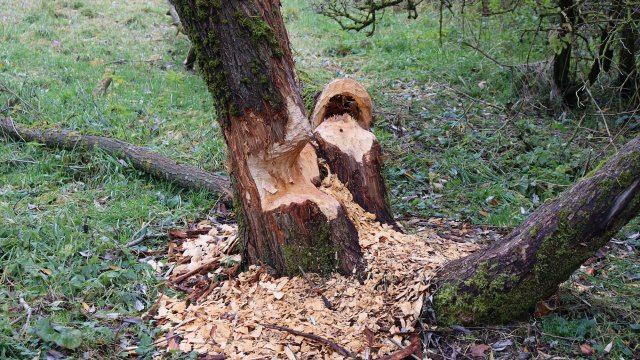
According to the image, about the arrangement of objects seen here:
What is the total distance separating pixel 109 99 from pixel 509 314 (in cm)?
516

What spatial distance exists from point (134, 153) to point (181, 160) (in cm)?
46

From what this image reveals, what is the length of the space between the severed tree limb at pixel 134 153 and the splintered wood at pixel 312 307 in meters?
1.23

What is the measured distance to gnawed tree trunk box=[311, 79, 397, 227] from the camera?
3.96 m

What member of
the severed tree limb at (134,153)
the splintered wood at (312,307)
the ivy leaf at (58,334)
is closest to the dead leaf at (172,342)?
the splintered wood at (312,307)

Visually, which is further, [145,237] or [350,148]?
[145,237]

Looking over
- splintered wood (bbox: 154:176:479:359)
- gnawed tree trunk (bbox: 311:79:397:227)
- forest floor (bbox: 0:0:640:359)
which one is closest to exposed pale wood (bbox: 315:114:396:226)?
gnawed tree trunk (bbox: 311:79:397:227)

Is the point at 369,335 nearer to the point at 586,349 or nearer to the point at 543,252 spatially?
the point at 543,252

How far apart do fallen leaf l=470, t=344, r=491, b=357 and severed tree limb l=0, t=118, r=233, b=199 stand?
7.96 feet

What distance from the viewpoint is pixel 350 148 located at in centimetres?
407

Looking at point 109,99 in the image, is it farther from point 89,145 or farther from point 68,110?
point 89,145

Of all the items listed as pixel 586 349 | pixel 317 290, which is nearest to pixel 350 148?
pixel 317 290

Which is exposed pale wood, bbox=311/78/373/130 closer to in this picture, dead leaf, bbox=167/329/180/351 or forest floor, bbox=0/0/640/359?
forest floor, bbox=0/0/640/359

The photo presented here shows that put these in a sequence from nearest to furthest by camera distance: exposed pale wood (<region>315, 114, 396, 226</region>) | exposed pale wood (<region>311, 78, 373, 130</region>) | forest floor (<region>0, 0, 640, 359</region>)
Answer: forest floor (<region>0, 0, 640, 359</region>) → exposed pale wood (<region>315, 114, 396, 226</region>) → exposed pale wood (<region>311, 78, 373, 130</region>)

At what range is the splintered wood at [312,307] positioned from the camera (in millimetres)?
3008
